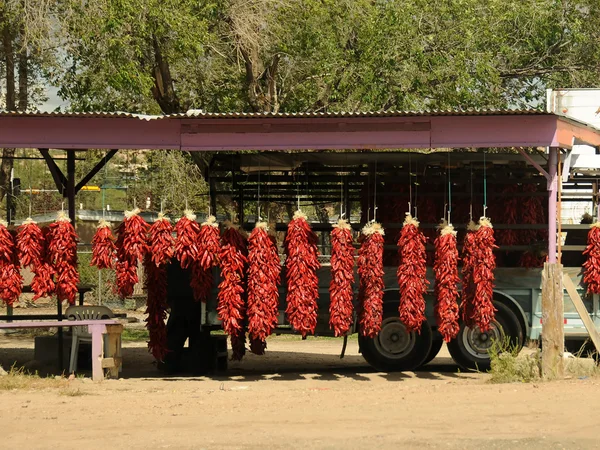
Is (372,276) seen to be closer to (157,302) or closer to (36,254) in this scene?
(157,302)

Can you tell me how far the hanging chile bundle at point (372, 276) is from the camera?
15398 mm

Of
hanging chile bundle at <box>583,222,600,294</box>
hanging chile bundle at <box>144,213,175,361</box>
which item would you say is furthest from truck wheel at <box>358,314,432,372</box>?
hanging chile bundle at <box>144,213,175,361</box>

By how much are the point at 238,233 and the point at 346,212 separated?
6.57 ft

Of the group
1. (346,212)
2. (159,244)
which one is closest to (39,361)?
(159,244)

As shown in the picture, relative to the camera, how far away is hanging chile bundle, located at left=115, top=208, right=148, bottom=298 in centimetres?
1493

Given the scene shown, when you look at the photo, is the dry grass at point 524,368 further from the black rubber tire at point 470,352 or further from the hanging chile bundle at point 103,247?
the hanging chile bundle at point 103,247

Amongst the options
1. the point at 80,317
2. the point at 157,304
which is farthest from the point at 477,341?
the point at 80,317

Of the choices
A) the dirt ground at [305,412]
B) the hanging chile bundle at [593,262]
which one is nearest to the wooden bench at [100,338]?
the dirt ground at [305,412]

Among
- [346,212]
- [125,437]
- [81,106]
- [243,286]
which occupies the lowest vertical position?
[125,437]

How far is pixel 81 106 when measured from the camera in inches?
952

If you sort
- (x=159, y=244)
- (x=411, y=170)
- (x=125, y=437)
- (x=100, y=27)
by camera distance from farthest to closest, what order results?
(x=100, y=27) → (x=411, y=170) → (x=159, y=244) → (x=125, y=437)

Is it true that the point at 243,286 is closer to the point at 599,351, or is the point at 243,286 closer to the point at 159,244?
the point at 159,244

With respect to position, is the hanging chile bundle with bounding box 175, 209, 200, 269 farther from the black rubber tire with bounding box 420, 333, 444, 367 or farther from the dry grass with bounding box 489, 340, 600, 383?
the dry grass with bounding box 489, 340, 600, 383

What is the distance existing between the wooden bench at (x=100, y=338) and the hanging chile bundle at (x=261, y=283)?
1.99 meters
